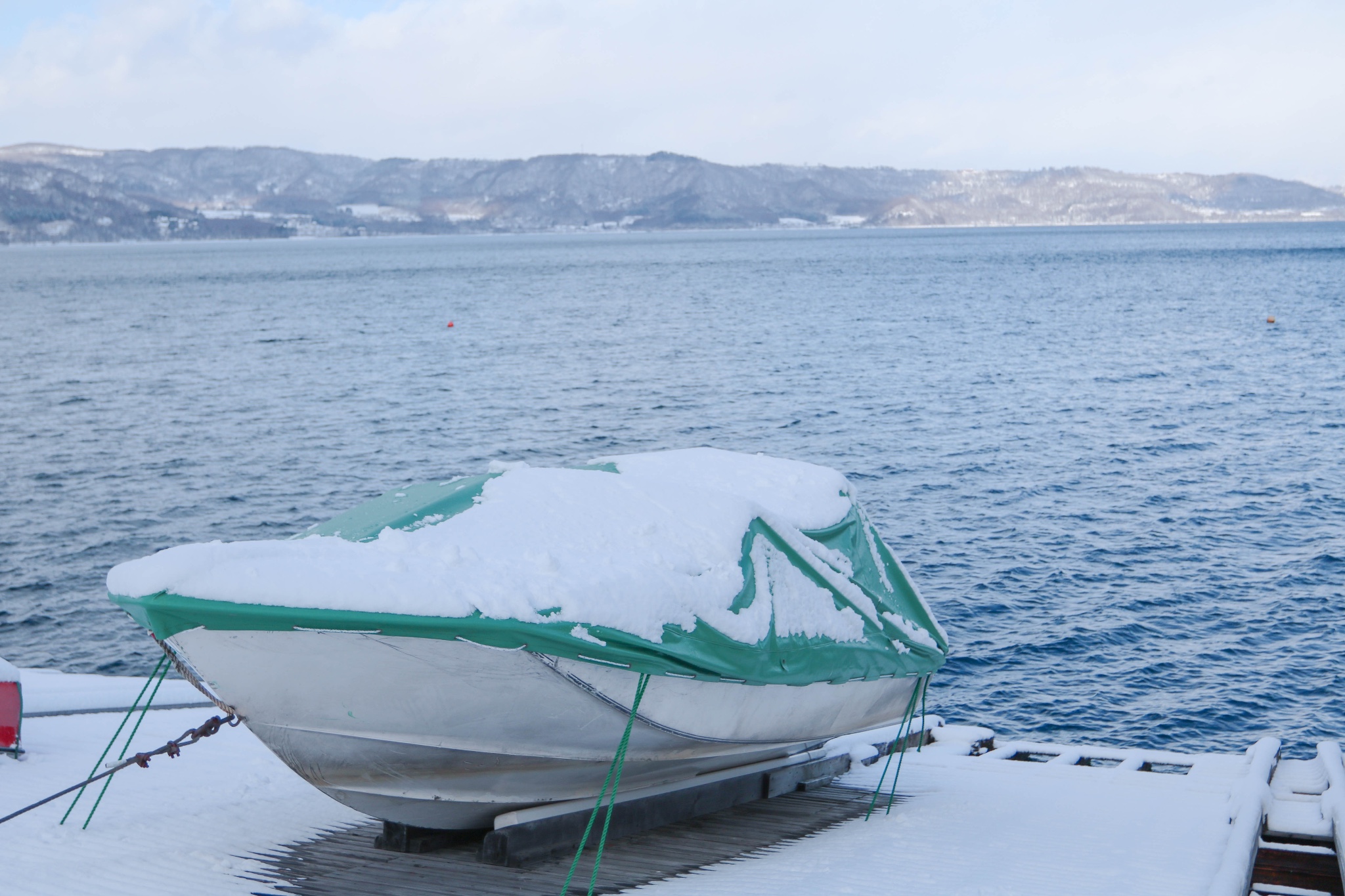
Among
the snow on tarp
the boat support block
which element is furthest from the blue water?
the snow on tarp

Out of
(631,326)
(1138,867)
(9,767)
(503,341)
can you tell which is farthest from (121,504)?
(631,326)

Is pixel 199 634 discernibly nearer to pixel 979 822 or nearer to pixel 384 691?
pixel 384 691

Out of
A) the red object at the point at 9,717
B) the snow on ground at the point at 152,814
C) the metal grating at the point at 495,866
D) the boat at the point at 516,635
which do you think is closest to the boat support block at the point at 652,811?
the metal grating at the point at 495,866

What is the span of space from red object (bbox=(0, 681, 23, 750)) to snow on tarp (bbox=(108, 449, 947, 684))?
4.01 m

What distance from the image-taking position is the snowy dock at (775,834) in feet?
27.6

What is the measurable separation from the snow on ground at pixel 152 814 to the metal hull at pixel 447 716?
1.15 metres

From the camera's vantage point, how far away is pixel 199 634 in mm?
7395

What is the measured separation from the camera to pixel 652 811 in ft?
31.7

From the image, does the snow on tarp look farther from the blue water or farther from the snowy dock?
the blue water

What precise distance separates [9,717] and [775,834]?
7215 mm

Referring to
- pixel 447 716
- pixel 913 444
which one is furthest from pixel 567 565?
pixel 913 444

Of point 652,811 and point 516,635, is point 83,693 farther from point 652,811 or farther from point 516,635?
point 516,635

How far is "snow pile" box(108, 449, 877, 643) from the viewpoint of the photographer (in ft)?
24.0

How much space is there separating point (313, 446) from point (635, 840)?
29.9 m
